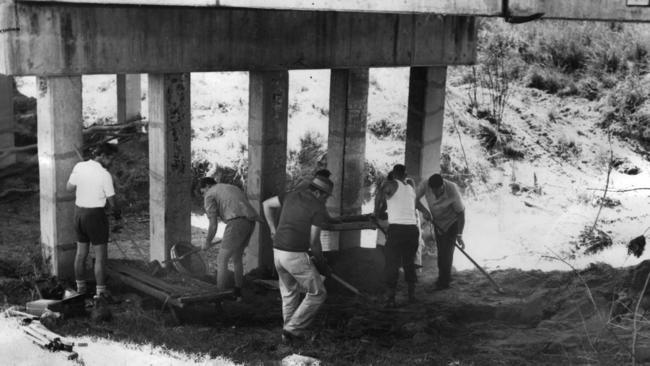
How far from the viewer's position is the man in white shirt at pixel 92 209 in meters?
9.07

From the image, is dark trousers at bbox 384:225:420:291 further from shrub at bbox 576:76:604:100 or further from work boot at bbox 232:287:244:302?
shrub at bbox 576:76:604:100

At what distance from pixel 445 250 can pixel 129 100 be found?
364 inches

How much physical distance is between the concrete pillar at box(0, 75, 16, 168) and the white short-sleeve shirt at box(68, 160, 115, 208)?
6174 millimetres

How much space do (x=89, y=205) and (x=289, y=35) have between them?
3.51 m

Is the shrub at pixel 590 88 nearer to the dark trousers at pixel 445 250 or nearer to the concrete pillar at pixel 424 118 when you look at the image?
the concrete pillar at pixel 424 118

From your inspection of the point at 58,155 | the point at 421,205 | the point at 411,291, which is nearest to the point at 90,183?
the point at 58,155

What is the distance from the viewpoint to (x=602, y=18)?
28.6 ft

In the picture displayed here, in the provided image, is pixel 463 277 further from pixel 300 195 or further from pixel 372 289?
pixel 300 195

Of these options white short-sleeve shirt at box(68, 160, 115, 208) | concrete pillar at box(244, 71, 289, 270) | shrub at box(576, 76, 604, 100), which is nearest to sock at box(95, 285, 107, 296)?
white short-sleeve shirt at box(68, 160, 115, 208)

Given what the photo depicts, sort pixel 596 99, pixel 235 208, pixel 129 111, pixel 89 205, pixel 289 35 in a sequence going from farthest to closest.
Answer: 1. pixel 596 99
2. pixel 129 111
3. pixel 289 35
4. pixel 235 208
5. pixel 89 205

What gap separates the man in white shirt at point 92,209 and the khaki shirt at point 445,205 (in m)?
4.08

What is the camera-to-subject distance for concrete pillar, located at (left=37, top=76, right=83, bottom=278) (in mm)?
9234

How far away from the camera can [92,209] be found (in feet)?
29.9

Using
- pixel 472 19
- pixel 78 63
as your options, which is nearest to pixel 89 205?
pixel 78 63
